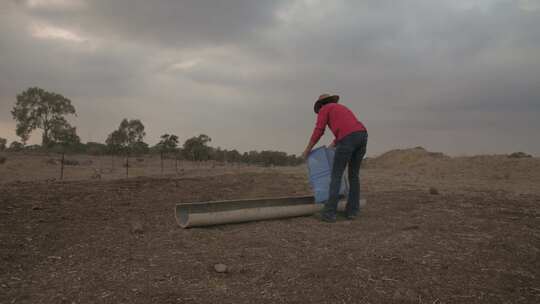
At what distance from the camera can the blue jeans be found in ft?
19.0

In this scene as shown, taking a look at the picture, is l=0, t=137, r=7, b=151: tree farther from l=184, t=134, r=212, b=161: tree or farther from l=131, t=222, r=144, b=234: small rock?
l=131, t=222, r=144, b=234: small rock

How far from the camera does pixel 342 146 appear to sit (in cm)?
577

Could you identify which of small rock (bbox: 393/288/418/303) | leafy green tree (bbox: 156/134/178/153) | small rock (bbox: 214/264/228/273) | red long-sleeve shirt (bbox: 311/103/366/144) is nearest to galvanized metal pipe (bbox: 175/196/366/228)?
red long-sleeve shirt (bbox: 311/103/366/144)

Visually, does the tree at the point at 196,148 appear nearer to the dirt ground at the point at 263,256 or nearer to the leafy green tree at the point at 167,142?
the leafy green tree at the point at 167,142

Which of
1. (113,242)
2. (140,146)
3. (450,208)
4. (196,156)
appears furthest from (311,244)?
(140,146)

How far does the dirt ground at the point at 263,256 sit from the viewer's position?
10.4 feet

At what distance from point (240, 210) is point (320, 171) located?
156cm

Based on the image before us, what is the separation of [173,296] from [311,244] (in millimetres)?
1974

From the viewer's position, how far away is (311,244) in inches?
180

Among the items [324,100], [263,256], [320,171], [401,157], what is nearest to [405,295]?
[263,256]

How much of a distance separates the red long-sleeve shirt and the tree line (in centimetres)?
2110

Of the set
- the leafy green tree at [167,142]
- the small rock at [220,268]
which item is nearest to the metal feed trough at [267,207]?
the small rock at [220,268]

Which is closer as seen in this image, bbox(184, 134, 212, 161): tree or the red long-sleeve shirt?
the red long-sleeve shirt

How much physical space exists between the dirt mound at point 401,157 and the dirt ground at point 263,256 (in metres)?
23.9
